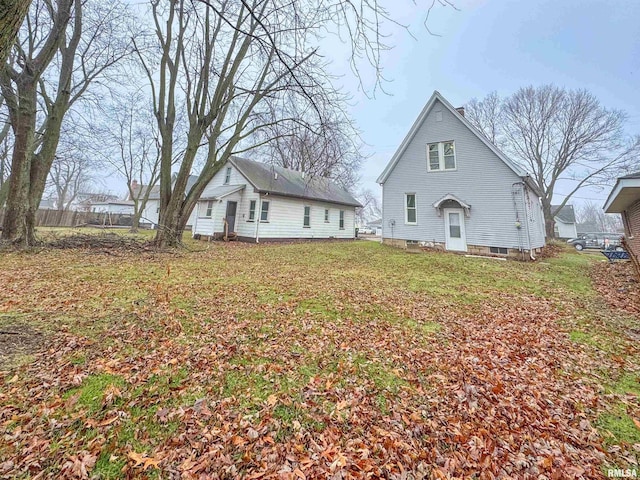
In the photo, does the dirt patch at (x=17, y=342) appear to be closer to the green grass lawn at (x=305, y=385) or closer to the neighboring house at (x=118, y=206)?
the green grass lawn at (x=305, y=385)

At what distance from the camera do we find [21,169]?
324 inches

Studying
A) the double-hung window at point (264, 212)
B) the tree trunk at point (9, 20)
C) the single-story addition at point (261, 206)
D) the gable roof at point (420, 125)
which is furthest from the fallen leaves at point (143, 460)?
the double-hung window at point (264, 212)

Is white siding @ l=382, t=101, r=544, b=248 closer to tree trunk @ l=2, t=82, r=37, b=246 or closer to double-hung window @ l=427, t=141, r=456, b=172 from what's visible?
→ double-hung window @ l=427, t=141, r=456, b=172

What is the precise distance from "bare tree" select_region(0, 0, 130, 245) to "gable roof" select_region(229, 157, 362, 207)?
7970mm

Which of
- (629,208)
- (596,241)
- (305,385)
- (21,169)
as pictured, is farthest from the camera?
(596,241)

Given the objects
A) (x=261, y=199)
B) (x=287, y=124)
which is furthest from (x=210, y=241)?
(x=287, y=124)

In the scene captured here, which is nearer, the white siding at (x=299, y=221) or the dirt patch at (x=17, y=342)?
the dirt patch at (x=17, y=342)

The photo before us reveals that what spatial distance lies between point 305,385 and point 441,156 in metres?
14.2

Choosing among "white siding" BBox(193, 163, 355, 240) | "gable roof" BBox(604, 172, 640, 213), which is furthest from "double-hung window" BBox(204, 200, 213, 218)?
"gable roof" BBox(604, 172, 640, 213)

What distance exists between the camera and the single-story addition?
16.3 meters

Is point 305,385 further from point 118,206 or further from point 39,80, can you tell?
point 118,206

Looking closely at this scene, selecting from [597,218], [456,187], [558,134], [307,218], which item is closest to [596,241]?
[558,134]

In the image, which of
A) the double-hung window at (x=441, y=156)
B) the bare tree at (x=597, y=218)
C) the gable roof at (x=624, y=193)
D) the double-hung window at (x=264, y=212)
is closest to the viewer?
the gable roof at (x=624, y=193)

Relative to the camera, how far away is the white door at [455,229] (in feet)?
43.6
